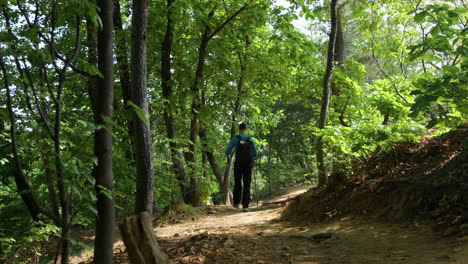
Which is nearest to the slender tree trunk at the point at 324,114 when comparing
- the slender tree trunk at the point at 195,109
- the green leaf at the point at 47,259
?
the slender tree trunk at the point at 195,109

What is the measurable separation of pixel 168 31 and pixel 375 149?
17.5 feet

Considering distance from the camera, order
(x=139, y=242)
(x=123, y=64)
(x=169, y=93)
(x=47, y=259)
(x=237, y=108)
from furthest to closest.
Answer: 1. (x=237, y=108)
2. (x=169, y=93)
3. (x=123, y=64)
4. (x=139, y=242)
5. (x=47, y=259)

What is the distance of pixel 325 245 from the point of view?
171 inches

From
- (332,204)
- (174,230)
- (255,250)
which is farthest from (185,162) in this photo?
(255,250)

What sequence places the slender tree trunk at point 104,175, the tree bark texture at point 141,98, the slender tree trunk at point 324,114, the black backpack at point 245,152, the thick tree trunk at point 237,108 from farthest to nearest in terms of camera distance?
the thick tree trunk at point 237,108
the black backpack at point 245,152
the slender tree trunk at point 324,114
the tree bark texture at point 141,98
the slender tree trunk at point 104,175

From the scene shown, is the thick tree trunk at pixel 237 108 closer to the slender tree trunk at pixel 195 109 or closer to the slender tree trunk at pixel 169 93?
the slender tree trunk at pixel 195 109

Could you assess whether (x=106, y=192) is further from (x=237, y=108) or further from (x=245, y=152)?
(x=237, y=108)

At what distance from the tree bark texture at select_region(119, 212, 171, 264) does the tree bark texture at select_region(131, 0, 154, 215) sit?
152 cm

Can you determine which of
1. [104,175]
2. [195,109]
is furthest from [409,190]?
[195,109]

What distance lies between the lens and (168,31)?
307 inches

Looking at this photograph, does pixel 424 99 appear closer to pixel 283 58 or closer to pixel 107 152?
pixel 107 152

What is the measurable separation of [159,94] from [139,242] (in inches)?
248

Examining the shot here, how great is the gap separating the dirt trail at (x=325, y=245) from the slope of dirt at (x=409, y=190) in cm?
26

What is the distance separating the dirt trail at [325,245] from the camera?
355 centimetres
